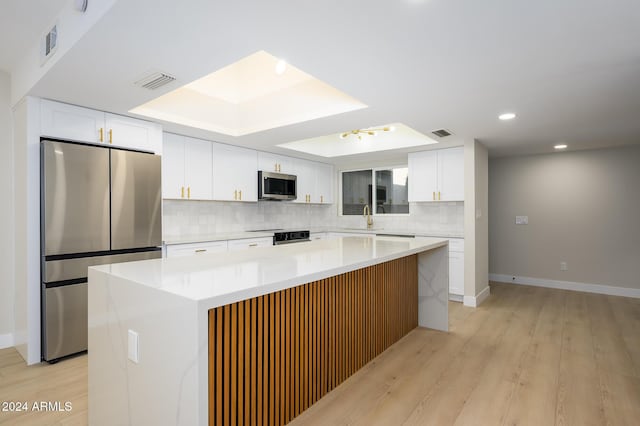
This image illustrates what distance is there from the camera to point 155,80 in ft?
7.72

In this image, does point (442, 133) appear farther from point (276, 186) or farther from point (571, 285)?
point (571, 285)

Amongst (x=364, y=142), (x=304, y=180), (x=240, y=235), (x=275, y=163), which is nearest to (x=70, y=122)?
(x=240, y=235)

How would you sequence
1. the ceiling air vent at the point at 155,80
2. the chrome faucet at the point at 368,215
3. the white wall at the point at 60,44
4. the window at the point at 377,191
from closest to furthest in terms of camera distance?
the white wall at the point at 60,44 → the ceiling air vent at the point at 155,80 → the window at the point at 377,191 → the chrome faucet at the point at 368,215

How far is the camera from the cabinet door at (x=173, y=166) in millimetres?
3873

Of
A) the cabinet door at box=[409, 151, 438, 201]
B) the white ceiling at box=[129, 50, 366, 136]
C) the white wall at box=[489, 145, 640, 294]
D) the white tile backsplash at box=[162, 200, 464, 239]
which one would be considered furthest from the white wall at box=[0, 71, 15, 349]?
the white wall at box=[489, 145, 640, 294]

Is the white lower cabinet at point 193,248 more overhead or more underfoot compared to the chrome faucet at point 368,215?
more underfoot

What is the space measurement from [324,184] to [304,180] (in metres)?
0.56

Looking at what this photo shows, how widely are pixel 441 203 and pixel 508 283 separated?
1924 millimetres

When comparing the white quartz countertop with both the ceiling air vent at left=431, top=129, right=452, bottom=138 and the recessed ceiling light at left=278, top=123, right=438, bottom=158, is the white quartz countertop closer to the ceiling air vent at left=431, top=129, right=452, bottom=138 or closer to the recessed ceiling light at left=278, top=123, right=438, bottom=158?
the recessed ceiling light at left=278, top=123, right=438, bottom=158

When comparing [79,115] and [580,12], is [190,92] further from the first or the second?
[580,12]

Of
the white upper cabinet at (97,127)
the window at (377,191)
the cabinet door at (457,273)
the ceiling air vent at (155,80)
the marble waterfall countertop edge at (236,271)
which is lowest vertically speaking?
the cabinet door at (457,273)

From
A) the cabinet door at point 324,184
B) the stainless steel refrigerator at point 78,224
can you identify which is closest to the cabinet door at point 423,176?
the cabinet door at point 324,184

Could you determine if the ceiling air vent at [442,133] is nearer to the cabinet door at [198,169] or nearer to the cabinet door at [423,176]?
the cabinet door at [423,176]

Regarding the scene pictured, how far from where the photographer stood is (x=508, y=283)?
5.75m
